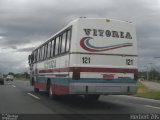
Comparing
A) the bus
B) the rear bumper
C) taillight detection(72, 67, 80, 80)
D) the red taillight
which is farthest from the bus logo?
the rear bumper

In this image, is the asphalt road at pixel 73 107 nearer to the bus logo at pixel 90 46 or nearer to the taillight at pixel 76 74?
the taillight at pixel 76 74

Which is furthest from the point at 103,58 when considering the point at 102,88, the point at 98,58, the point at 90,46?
the point at 102,88

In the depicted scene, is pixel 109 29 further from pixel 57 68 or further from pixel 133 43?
pixel 57 68

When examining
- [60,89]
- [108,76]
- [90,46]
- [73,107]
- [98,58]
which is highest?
[90,46]

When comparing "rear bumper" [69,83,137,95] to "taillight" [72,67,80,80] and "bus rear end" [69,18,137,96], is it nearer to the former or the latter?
"bus rear end" [69,18,137,96]

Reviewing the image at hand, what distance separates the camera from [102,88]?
55.5 feet

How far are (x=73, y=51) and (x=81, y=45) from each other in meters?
0.40

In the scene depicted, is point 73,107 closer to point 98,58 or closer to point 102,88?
point 102,88

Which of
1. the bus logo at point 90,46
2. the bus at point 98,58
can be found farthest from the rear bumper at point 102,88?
the bus logo at point 90,46

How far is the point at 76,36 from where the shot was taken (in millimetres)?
16828

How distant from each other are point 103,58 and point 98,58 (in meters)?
0.22

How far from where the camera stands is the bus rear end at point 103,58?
55.0 feet

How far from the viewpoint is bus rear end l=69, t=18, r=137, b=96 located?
1675 centimetres

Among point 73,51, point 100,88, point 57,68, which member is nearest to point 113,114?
point 100,88
